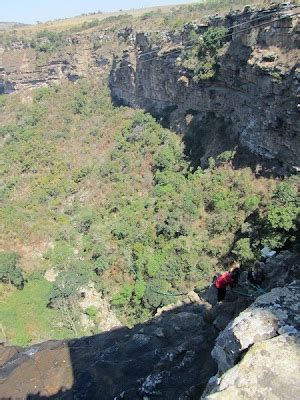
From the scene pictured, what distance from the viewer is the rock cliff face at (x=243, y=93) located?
734 inches

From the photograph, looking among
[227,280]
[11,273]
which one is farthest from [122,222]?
[227,280]

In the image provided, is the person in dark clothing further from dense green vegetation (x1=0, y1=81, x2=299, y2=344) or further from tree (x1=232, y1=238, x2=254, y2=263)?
tree (x1=232, y1=238, x2=254, y2=263)

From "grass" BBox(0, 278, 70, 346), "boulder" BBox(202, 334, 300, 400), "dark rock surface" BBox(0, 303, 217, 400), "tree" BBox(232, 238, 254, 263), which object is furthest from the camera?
"grass" BBox(0, 278, 70, 346)

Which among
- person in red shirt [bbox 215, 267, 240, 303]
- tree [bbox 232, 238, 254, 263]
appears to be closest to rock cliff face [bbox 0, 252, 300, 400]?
person in red shirt [bbox 215, 267, 240, 303]

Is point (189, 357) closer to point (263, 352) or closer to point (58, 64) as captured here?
point (263, 352)

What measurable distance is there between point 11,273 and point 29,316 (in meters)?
3.11

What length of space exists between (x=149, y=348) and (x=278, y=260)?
13.5 ft

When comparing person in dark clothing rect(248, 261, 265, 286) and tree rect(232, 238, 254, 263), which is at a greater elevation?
person in dark clothing rect(248, 261, 265, 286)

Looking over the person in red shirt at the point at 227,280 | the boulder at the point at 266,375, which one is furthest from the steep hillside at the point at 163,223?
the person in red shirt at the point at 227,280

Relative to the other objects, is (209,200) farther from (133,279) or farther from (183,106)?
(183,106)

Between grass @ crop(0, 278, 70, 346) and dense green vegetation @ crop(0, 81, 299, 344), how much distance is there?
0.18ft

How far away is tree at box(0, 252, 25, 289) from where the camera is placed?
22312 millimetres

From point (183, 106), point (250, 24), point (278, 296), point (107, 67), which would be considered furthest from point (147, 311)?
point (107, 67)

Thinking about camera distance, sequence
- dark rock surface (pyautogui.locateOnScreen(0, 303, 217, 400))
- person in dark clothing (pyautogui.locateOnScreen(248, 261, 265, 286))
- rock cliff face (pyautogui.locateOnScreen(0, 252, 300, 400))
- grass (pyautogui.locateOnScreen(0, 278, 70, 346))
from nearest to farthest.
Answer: rock cliff face (pyautogui.locateOnScreen(0, 252, 300, 400)), dark rock surface (pyautogui.locateOnScreen(0, 303, 217, 400)), person in dark clothing (pyautogui.locateOnScreen(248, 261, 265, 286)), grass (pyautogui.locateOnScreen(0, 278, 70, 346))
